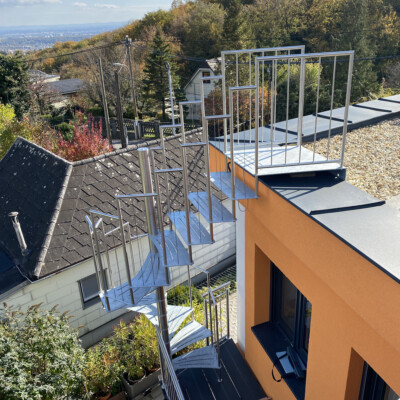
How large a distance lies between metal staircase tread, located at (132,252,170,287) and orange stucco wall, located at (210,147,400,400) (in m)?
1.13

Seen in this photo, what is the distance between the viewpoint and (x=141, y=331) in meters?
5.91

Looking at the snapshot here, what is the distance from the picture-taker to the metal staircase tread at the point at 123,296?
412cm

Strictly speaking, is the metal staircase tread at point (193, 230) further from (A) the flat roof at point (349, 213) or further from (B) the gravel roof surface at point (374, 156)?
(B) the gravel roof surface at point (374, 156)

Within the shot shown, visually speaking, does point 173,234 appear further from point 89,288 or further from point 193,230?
point 89,288

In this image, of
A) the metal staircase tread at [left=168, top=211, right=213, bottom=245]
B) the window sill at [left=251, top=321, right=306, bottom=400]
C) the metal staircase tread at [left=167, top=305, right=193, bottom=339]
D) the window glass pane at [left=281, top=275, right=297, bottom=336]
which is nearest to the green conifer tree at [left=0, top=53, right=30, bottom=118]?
the metal staircase tread at [left=167, top=305, right=193, bottom=339]

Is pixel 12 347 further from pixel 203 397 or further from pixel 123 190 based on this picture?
pixel 123 190

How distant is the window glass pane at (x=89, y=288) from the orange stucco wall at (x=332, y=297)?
12.9 feet

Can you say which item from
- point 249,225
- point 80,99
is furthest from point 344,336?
point 80,99

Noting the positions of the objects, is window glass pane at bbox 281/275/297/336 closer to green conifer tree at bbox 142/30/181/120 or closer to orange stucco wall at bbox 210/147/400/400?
orange stucco wall at bbox 210/147/400/400

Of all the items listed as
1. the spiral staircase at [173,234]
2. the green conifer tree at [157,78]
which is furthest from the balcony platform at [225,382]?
the green conifer tree at [157,78]

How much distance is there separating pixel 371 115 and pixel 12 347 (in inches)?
225

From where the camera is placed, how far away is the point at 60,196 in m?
7.18

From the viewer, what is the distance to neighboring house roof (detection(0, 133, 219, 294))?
21.8ft

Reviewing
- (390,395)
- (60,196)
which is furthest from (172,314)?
(60,196)
